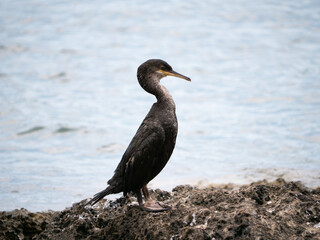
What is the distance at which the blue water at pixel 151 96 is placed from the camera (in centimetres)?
1089

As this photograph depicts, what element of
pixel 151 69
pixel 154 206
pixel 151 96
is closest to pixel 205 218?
pixel 154 206

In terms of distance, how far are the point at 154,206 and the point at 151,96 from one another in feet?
34.6

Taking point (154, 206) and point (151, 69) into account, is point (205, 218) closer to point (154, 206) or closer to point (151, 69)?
point (154, 206)

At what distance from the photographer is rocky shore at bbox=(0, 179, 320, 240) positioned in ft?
16.2

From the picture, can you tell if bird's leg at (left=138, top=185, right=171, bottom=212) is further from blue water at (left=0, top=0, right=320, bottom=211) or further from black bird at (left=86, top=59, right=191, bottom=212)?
blue water at (left=0, top=0, right=320, bottom=211)

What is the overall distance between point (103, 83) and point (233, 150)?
20.2 feet

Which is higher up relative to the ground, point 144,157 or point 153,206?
point 144,157

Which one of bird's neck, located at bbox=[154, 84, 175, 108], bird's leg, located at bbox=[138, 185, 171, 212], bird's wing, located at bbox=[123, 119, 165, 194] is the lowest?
bird's leg, located at bbox=[138, 185, 171, 212]

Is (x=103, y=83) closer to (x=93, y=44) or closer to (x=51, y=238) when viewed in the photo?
(x=93, y=44)

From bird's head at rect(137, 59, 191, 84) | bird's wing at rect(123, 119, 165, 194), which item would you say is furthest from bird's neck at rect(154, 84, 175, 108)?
bird's wing at rect(123, 119, 165, 194)

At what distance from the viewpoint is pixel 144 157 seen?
5754mm

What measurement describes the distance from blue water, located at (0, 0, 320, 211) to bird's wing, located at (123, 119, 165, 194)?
3.68m

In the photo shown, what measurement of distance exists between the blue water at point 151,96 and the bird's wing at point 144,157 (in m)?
3.68

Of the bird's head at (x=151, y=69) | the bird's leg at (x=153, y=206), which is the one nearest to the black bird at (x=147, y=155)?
the bird's leg at (x=153, y=206)
